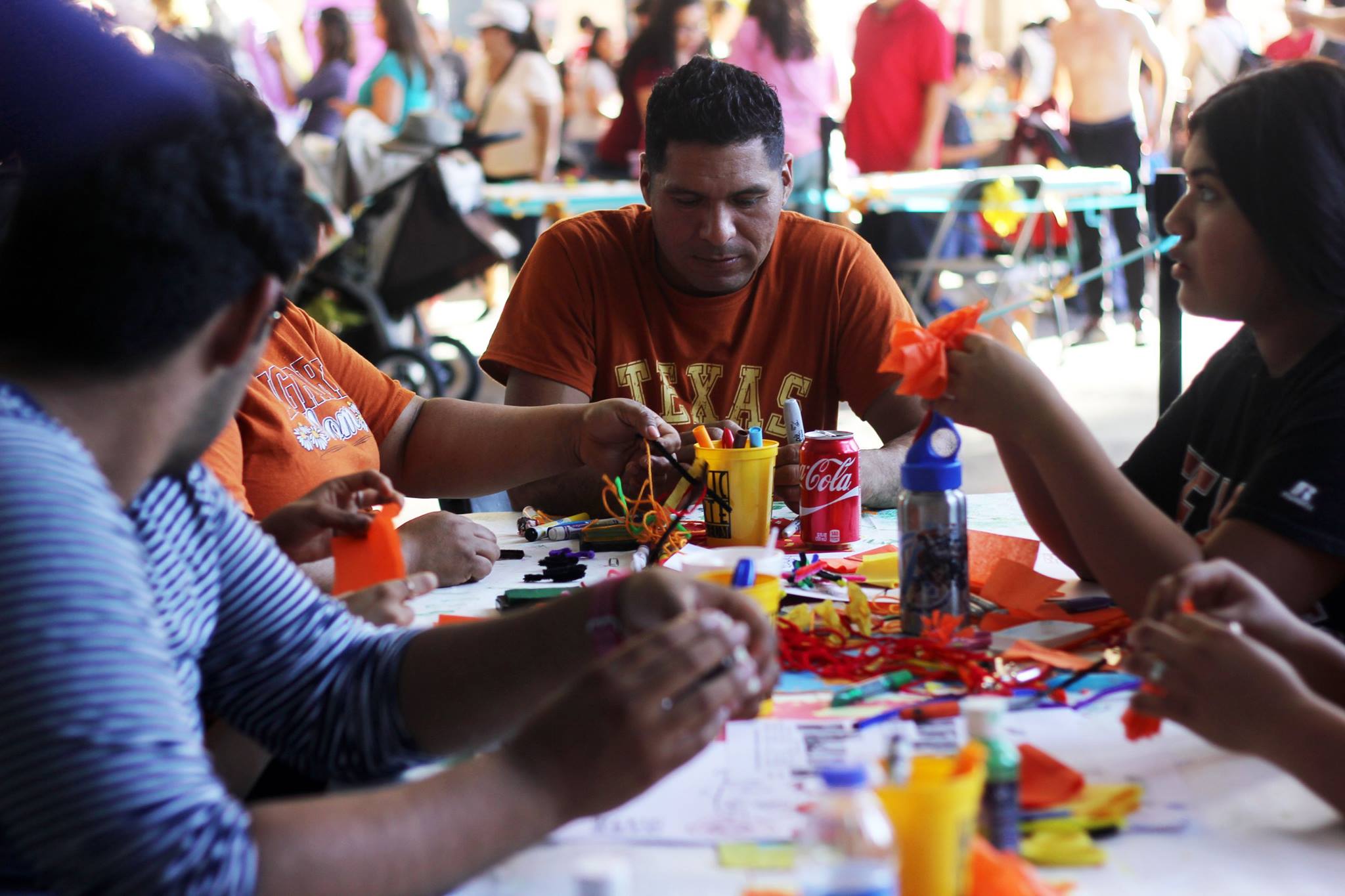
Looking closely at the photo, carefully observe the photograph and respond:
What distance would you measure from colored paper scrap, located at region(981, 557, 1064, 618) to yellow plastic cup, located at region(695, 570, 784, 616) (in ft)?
1.17

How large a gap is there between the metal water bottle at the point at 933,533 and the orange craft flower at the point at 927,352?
61 millimetres

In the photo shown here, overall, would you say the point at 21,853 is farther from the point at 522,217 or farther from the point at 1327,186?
the point at 522,217

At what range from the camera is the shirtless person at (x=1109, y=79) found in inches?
285

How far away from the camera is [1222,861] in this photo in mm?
1053

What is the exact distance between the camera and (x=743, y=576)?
4.96 ft

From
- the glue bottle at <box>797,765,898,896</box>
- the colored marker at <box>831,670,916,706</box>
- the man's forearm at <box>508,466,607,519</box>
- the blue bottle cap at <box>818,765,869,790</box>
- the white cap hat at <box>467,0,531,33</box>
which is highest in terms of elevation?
the white cap hat at <box>467,0,531,33</box>

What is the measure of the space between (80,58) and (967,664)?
140cm

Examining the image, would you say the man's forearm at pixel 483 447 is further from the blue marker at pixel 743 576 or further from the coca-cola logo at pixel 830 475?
the blue marker at pixel 743 576

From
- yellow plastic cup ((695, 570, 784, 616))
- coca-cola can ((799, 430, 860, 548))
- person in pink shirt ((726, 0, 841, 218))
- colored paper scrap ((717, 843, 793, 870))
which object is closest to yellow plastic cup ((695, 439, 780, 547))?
coca-cola can ((799, 430, 860, 548))

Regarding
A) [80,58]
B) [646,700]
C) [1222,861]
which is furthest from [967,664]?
[80,58]

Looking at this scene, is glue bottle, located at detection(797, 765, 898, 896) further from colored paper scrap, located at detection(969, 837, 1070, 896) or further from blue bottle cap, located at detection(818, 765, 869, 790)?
colored paper scrap, located at detection(969, 837, 1070, 896)

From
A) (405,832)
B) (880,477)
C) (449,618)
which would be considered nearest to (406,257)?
(880,477)

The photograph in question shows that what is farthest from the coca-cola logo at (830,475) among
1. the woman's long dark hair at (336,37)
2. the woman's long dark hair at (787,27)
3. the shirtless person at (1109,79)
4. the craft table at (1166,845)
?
the woman's long dark hair at (336,37)

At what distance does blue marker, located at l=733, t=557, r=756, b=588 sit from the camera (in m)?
1.51
